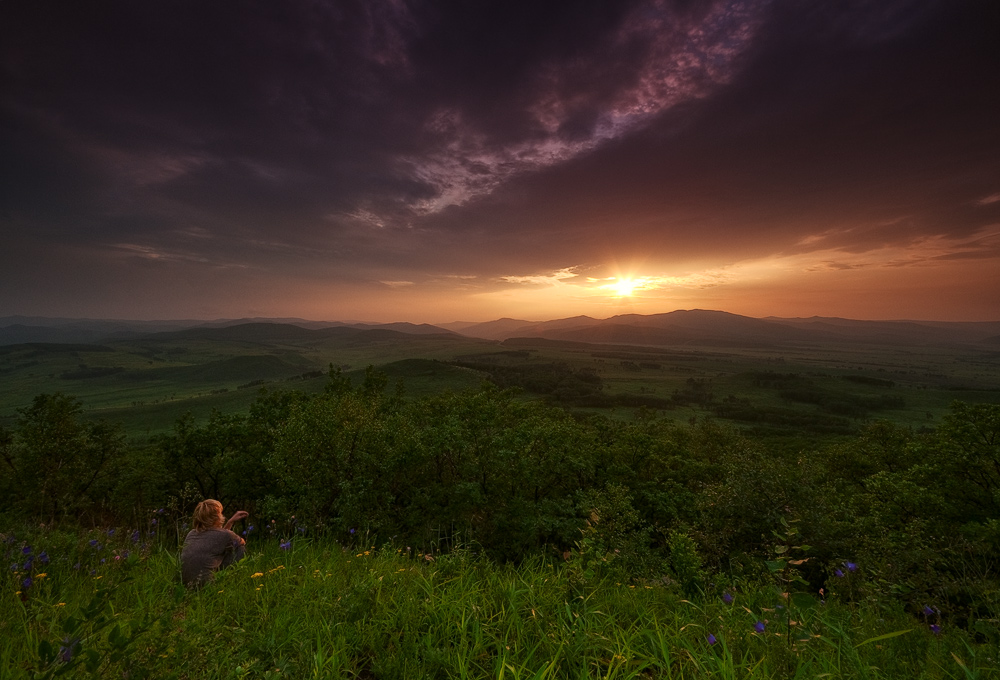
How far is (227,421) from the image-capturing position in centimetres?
2205

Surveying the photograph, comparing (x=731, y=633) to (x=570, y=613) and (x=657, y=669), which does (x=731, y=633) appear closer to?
(x=657, y=669)

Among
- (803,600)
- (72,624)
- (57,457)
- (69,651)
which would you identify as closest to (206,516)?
(69,651)

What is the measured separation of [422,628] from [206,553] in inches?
184

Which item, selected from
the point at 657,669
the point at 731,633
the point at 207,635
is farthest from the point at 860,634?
the point at 207,635

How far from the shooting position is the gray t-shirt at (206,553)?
5707 mm

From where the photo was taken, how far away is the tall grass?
317 cm

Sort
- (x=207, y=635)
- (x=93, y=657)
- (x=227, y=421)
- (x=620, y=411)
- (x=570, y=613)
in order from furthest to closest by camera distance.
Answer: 1. (x=620, y=411)
2. (x=227, y=421)
3. (x=570, y=613)
4. (x=207, y=635)
5. (x=93, y=657)

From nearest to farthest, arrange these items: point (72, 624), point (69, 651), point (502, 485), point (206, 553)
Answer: point (72, 624)
point (69, 651)
point (206, 553)
point (502, 485)

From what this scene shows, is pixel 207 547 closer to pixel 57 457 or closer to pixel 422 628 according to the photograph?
pixel 422 628

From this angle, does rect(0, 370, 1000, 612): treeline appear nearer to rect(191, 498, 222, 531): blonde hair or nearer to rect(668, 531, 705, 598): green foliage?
rect(668, 531, 705, 598): green foliage

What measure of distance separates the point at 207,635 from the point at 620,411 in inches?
7051

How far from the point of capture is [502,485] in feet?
54.2

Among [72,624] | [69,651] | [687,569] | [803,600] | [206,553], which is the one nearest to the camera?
[72,624]

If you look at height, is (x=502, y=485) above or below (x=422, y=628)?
below
